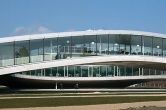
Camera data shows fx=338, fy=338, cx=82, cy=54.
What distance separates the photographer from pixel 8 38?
4159 cm

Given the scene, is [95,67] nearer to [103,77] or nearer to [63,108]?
[103,77]

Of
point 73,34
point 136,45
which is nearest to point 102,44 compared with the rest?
point 73,34

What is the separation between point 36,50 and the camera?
42906 mm

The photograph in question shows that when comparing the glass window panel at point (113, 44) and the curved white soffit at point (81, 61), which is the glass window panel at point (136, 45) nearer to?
the curved white soffit at point (81, 61)

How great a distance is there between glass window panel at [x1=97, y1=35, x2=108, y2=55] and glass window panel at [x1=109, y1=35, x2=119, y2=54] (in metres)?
0.62

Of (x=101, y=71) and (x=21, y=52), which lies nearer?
(x=21, y=52)

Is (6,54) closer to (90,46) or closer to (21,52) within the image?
(21,52)

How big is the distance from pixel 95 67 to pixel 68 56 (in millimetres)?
30615

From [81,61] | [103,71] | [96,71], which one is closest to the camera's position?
[81,61]

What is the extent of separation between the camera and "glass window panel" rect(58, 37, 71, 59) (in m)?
44.0

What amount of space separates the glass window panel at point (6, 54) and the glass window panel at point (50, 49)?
4270 millimetres

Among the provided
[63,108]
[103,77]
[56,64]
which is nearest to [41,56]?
[56,64]

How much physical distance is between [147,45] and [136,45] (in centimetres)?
190

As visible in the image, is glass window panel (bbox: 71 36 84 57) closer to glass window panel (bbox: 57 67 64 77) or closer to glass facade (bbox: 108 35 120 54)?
glass facade (bbox: 108 35 120 54)
